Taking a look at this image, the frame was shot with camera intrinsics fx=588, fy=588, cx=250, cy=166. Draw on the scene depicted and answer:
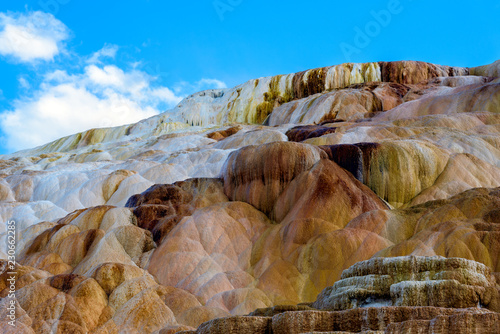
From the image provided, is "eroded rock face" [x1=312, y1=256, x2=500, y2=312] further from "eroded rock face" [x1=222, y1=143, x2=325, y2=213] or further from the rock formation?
"eroded rock face" [x1=222, y1=143, x2=325, y2=213]

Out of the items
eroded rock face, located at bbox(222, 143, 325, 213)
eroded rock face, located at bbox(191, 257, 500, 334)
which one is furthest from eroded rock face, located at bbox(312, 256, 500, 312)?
eroded rock face, located at bbox(222, 143, 325, 213)

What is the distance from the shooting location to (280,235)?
55.8 feet

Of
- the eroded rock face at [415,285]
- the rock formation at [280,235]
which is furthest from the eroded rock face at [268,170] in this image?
the eroded rock face at [415,285]

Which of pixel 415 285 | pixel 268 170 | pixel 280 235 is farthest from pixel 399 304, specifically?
pixel 268 170

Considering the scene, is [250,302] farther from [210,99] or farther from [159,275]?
[210,99]

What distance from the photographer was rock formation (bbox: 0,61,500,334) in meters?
9.86

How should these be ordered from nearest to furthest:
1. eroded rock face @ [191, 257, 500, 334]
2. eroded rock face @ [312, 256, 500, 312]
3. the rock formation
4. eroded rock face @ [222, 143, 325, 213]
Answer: eroded rock face @ [191, 257, 500, 334] → eroded rock face @ [312, 256, 500, 312] → the rock formation → eroded rock face @ [222, 143, 325, 213]

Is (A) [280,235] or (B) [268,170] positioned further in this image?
(B) [268,170]

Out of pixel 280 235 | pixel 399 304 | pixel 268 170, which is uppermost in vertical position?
pixel 268 170

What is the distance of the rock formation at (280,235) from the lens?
9859 mm

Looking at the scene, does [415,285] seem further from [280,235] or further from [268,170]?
[268,170]

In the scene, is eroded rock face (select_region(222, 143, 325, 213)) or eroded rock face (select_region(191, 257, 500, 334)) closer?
eroded rock face (select_region(191, 257, 500, 334))

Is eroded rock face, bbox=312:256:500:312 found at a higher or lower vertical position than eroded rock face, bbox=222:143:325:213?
lower

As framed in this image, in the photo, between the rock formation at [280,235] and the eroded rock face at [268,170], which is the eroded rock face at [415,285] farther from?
the eroded rock face at [268,170]
